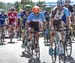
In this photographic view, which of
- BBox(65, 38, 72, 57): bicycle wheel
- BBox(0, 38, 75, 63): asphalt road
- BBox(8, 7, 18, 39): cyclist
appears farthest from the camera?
BBox(8, 7, 18, 39): cyclist

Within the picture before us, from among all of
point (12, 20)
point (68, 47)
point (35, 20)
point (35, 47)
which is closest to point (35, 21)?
point (35, 20)

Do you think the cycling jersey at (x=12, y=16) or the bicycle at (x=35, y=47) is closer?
the bicycle at (x=35, y=47)

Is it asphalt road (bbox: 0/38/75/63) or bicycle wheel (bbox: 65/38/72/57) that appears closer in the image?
asphalt road (bbox: 0/38/75/63)

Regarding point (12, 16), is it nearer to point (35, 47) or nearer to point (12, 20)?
point (12, 20)

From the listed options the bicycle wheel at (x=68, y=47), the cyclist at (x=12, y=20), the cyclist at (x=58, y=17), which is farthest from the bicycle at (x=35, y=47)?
the cyclist at (x=12, y=20)

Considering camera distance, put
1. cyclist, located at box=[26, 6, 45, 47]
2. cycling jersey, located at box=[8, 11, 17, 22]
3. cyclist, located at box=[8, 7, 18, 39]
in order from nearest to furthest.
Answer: cyclist, located at box=[26, 6, 45, 47] < cyclist, located at box=[8, 7, 18, 39] < cycling jersey, located at box=[8, 11, 17, 22]

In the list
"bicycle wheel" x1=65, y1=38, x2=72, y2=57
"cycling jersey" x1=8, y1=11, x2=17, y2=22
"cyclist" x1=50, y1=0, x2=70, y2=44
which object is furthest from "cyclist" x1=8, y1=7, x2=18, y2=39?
"cyclist" x1=50, y1=0, x2=70, y2=44

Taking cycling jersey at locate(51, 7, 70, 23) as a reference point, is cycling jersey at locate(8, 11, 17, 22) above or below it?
below

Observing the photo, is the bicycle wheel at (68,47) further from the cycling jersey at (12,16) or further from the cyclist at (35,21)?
the cycling jersey at (12,16)

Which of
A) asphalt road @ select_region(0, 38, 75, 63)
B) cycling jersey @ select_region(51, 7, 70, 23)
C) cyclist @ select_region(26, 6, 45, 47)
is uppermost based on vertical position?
cycling jersey @ select_region(51, 7, 70, 23)

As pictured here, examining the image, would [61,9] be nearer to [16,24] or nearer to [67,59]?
[67,59]

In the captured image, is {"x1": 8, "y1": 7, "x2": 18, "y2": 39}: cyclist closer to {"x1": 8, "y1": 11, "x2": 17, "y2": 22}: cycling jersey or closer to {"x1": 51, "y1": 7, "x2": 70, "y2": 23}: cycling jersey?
{"x1": 8, "y1": 11, "x2": 17, "y2": 22}: cycling jersey

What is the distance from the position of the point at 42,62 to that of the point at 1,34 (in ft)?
23.4

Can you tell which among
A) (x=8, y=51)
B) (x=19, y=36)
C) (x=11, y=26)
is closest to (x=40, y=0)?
(x=19, y=36)
